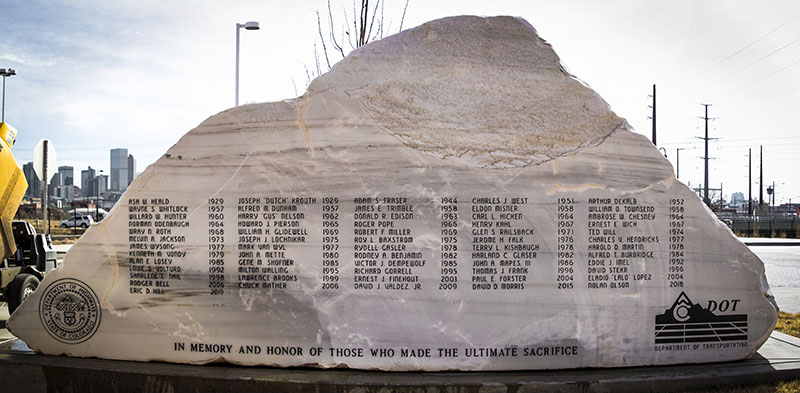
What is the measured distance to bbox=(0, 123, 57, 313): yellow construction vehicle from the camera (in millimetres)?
7762

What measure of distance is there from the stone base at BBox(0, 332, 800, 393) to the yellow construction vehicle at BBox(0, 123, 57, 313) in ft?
9.91

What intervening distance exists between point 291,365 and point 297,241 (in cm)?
108

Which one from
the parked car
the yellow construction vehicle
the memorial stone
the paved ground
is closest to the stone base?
the paved ground

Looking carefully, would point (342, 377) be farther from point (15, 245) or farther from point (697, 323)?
point (15, 245)

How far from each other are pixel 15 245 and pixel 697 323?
9001 mm

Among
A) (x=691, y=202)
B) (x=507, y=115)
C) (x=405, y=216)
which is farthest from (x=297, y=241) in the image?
(x=691, y=202)

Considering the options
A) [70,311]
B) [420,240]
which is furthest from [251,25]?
[420,240]

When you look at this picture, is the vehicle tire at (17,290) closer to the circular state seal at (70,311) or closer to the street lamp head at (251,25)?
the circular state seal at (70,311)

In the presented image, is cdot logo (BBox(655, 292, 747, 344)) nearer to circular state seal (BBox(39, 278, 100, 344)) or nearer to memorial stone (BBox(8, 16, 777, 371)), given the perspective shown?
memorial stone (BBox(8, 16, 777, 371))

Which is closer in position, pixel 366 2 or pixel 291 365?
pixel 291 365

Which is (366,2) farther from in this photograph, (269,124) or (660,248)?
(660,248)

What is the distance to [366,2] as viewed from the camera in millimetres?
9086

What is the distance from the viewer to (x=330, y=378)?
4703mm

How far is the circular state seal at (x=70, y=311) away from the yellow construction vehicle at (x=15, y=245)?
310 cm
